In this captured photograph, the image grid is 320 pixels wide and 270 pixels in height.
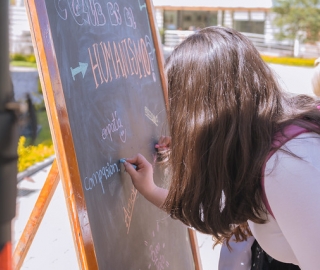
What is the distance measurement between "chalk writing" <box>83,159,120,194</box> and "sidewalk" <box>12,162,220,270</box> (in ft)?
5.92

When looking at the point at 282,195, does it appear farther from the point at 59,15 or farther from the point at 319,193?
Result: the point at 59,15

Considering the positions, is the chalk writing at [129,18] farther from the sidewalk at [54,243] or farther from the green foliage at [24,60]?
the green foliage at [24,60]

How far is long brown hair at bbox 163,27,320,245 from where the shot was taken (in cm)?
133

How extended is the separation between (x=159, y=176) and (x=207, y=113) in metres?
0.69

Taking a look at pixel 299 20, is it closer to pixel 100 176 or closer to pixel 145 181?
pixel 145 181

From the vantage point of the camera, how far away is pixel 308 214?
1.25 metres

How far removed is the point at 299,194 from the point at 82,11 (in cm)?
81

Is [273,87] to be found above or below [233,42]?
below

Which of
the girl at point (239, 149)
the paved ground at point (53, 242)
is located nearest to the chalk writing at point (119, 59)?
the girl at point (239, 149)

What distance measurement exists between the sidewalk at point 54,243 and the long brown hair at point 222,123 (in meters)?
2.08

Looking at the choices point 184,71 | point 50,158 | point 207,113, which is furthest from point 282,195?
point 50,158

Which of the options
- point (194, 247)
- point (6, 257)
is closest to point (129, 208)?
point (194, 247)

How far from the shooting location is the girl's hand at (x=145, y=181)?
5.63 ft

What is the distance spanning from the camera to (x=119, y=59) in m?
1.76
